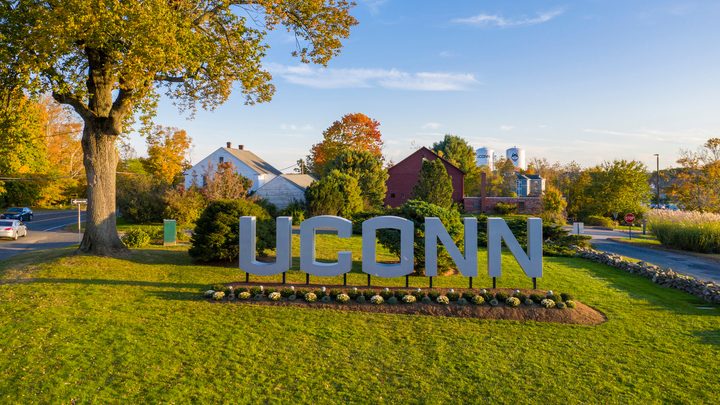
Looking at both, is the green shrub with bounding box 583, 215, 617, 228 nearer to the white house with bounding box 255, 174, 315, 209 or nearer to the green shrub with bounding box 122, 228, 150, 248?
the white house with bounding box 255, 174, 315, 209

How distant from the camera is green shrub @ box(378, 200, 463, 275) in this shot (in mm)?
14203

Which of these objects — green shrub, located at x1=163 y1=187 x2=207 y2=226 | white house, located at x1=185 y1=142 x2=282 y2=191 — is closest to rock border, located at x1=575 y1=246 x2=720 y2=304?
green shrub, located at x1=163 y1=187 x2=207 y2=226

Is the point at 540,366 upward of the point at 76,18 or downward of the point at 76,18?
downward

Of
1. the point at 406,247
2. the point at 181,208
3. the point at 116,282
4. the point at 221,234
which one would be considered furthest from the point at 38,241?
the point at 406,247

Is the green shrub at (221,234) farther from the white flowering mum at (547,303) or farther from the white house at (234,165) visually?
the white house at (234,165)

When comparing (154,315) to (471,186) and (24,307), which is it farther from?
(471,186)

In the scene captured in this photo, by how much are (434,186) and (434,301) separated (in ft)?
85.2

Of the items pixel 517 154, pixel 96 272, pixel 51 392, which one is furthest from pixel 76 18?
pixel 517 154

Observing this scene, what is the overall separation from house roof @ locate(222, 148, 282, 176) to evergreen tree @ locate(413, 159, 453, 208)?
76.0 ft

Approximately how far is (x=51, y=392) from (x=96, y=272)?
319 inches

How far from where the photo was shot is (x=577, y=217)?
44.3m

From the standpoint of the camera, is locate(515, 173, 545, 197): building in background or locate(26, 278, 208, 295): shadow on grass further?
locate(515, 173, 545, 197): building in background

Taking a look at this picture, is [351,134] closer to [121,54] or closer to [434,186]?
[434,186]

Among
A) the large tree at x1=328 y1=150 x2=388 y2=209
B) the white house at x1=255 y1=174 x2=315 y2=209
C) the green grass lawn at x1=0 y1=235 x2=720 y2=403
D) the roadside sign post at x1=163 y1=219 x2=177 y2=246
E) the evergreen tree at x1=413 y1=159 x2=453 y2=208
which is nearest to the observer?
the green grass lawn at x1=0 y1=235 x2=720 y2=403
